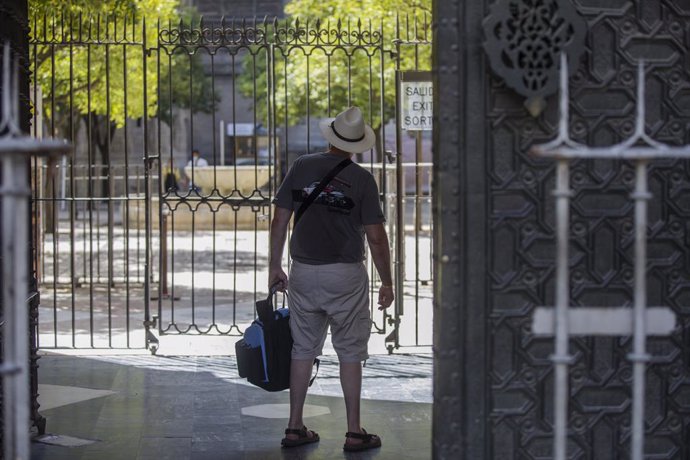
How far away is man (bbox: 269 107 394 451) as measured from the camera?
6.44 metres

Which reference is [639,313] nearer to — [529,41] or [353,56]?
[529,41]

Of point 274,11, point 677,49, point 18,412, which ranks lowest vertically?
point 18,412

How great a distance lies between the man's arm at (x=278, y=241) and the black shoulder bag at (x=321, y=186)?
0.09 metres

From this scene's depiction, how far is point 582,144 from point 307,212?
7.12 ft

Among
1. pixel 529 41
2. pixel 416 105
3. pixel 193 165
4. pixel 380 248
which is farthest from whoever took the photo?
pixel 416 105

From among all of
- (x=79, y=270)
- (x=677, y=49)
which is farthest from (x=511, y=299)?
(x=79, y=270)

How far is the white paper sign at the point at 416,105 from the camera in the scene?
10.7 metres

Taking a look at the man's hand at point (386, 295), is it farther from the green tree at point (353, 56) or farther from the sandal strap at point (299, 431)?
the green tree at point (353, 56)

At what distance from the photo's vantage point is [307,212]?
254 inches

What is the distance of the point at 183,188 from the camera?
39.2 metres

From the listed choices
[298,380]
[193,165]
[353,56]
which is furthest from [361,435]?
[353,56]

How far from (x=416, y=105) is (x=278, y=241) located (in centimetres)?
456

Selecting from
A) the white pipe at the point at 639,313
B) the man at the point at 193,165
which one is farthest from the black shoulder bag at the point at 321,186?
the man at the point at 193,165

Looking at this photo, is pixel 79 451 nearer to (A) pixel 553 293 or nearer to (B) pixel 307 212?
(B) pixel 307 212
